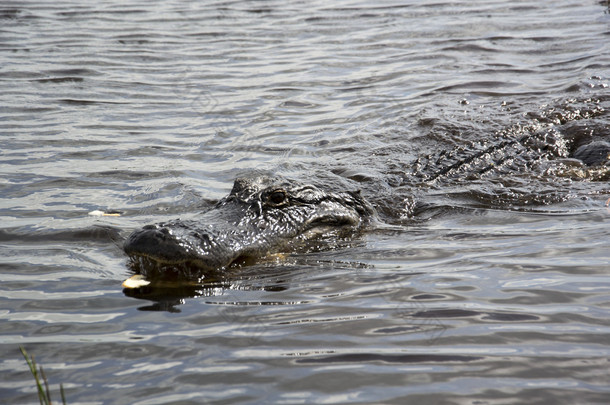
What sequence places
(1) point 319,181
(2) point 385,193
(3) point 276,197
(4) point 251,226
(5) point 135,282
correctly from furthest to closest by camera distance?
1. (2) point 385,193
2. (1) point 319,181
3. (3) point 276,197
4. (4) point 251,226
5. (5) point 135,282

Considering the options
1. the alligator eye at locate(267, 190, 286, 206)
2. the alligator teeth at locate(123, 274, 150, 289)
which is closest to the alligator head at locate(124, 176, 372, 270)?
the alligator eye at locate(267, 190, 286, 206)

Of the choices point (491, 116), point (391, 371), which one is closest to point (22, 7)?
point (491, 116)

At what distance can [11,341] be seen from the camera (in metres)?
3.44

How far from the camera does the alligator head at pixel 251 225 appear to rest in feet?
13.9

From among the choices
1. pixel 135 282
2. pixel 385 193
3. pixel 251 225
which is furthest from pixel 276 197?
pixel 135 282

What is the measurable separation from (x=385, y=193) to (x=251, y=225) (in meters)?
1.70

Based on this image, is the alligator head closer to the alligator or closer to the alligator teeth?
the alligator

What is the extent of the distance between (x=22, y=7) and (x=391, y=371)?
13838 millimetres

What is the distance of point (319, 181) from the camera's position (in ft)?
20.2

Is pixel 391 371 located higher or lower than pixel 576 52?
lower

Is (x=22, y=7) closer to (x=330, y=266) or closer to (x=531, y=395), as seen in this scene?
(x=330, y=266)

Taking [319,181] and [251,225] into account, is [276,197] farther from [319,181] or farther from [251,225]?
[319,181]

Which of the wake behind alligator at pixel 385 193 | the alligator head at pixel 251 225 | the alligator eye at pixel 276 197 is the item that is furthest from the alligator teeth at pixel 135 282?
the alligator eye at pixel 276 197

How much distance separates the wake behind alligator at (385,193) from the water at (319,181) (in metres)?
0.05
